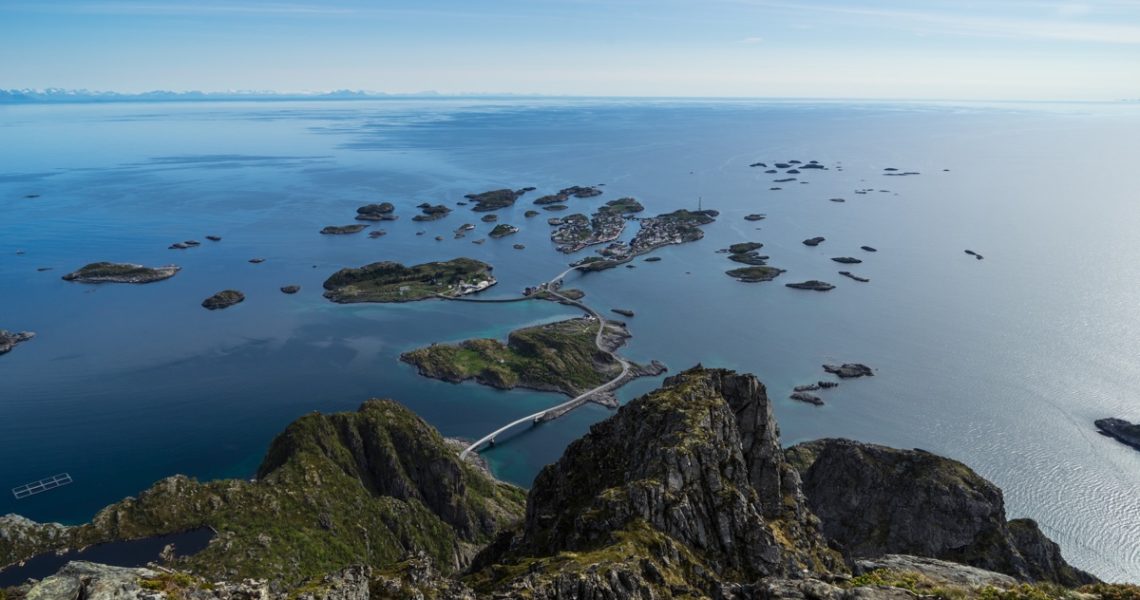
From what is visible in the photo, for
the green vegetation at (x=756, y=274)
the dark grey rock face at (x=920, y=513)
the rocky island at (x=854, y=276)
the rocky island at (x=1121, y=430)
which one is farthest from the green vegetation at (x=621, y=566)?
the rocky island at (x=854, y=276)

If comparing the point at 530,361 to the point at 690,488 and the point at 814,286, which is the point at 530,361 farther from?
the point at 690,488

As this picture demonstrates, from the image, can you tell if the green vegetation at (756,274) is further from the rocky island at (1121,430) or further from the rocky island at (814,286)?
the rocky island at (1121,430)

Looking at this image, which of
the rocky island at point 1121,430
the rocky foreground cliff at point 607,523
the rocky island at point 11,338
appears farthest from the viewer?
the rocky island at point 11,338

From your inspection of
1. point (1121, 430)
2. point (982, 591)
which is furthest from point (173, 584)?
point (1121, 430)

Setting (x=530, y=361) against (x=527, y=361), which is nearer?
(x=530, y=361)

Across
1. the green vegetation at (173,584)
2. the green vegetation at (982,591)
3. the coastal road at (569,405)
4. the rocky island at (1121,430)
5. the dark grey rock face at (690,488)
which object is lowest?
the coastal road at (569,405)

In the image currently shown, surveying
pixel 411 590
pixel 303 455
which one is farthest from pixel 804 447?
pixel 411 590
